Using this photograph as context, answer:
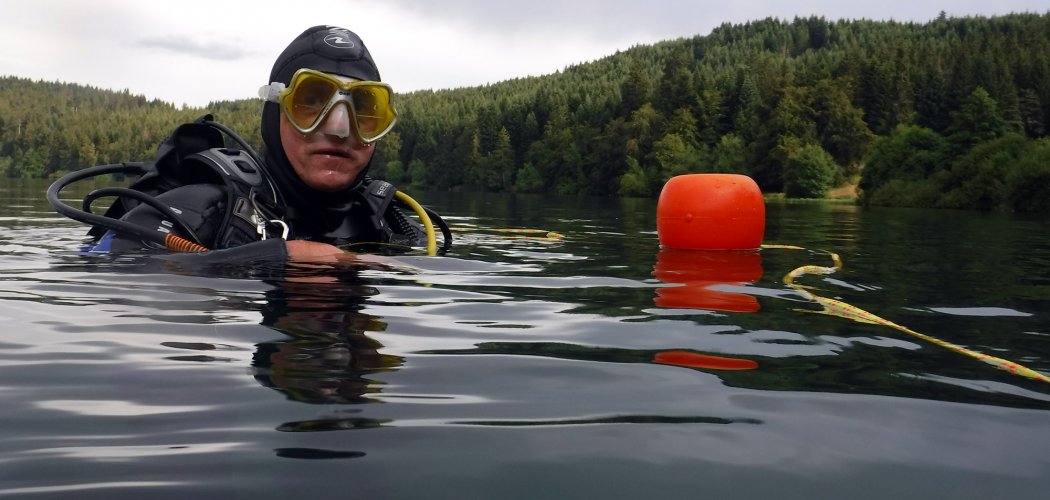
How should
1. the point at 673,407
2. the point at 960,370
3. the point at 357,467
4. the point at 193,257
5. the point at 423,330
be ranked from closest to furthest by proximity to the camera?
1. the point at 357,467
2. the point at 673,407
3. the point at 960,370
4. the point at 423,330
5. the point at 193,257

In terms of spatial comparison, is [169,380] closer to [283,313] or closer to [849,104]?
[283,313]

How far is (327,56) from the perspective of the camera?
518 centimetres

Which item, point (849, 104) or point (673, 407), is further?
point (849, 104)

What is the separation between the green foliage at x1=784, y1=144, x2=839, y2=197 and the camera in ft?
190

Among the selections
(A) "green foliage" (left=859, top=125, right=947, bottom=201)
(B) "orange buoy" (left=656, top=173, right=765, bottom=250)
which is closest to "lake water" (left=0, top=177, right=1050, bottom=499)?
(B) "orange buoy" (left=656, top=173, right=765, bottom=250)

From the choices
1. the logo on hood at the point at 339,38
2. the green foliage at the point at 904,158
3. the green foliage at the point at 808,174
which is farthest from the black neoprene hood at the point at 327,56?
the green foliage at the point at 808,174

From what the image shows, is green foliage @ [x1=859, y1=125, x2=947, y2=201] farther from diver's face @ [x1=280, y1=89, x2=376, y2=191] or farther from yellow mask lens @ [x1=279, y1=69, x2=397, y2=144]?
diver's face @ [x1=280, y1=89, x2=376, y2=191]

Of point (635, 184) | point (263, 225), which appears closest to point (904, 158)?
point (635, 184)

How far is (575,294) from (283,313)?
72.4 inches

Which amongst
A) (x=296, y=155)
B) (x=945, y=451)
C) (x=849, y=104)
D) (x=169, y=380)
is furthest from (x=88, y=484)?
(x=849, y=104)

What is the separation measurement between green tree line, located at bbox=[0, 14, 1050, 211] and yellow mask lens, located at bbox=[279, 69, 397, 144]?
3815 centimetres

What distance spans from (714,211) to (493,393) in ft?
19.8

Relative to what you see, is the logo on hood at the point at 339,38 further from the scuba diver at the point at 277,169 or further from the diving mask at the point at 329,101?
the diving mask at the point at 329,101

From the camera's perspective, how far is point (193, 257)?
468 centimetres
